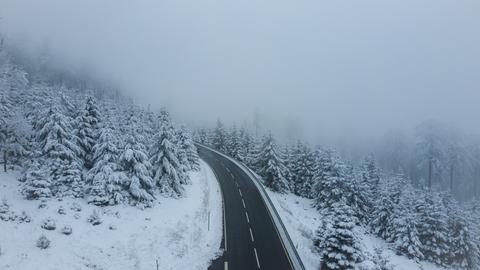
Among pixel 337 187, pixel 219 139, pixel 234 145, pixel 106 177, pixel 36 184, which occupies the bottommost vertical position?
pixel 337 187

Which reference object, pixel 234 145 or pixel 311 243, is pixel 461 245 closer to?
pixel 311 243

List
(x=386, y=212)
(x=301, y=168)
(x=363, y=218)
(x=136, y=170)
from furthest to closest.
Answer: (x=301, y=168)
(x=363, y=218)
(x=386, y=212)
(x=136, y=170)

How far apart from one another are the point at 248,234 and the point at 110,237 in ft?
Answer: 36.4

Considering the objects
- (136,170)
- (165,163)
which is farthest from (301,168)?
(136,170)

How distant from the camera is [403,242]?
116 feet

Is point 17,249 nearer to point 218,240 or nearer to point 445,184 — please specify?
point 218,240

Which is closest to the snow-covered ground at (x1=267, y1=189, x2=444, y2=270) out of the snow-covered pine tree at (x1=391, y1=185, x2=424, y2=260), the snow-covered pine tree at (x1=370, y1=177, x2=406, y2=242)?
the snow-covered pine tree at (x1=391, y1=185, x2=424, y2=260)

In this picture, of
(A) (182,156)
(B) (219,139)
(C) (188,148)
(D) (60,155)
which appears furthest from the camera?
(B) (219,139)

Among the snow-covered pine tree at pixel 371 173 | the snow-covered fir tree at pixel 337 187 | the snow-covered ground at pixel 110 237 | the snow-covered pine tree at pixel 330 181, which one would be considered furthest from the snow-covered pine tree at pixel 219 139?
the snow-covered ground at pixel 110 237

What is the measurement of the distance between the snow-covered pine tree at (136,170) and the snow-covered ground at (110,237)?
138 centimetres

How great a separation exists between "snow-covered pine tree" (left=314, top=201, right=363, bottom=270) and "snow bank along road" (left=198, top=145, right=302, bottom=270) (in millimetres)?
2597

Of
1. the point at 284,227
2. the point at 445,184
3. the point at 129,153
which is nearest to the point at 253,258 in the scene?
the point at 284,227

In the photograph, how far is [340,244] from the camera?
19062 mm

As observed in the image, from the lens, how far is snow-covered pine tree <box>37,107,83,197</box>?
24.2 m
